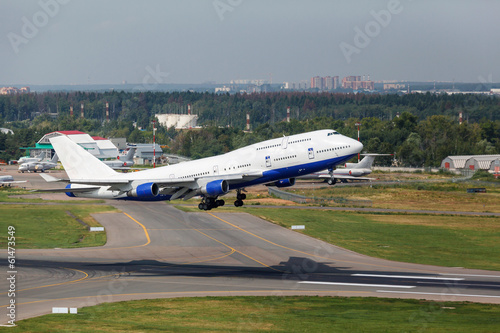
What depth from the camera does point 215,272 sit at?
81500 millimetres

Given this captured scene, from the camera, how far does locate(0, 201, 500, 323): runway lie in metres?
70.8

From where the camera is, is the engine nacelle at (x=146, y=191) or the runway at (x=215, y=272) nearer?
the runway at (x=215, y=272)

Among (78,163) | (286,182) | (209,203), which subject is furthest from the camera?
(78,163)

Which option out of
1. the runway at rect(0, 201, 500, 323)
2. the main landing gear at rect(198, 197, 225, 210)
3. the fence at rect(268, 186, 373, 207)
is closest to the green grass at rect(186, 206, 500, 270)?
the runway at rect(0, 201, 500, 323)

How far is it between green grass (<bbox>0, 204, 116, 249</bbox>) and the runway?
4.40 m

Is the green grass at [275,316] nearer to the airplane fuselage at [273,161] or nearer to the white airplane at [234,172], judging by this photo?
the white airplane at [234,172]

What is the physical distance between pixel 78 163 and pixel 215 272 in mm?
23140

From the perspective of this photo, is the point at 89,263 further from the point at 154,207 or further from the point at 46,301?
the point at 154,207

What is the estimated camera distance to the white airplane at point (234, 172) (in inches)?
2724

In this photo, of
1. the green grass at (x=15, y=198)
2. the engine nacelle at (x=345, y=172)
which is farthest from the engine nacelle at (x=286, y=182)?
the engine nacelle at (x=345, y=172)

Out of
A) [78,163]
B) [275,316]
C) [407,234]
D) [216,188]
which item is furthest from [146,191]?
[407,234]

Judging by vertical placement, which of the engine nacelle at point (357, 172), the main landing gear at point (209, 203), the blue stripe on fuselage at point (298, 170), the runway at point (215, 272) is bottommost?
the runway at point (215, 272)

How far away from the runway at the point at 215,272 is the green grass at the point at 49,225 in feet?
14.4

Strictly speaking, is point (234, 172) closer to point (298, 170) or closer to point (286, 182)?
point (286, 182)
